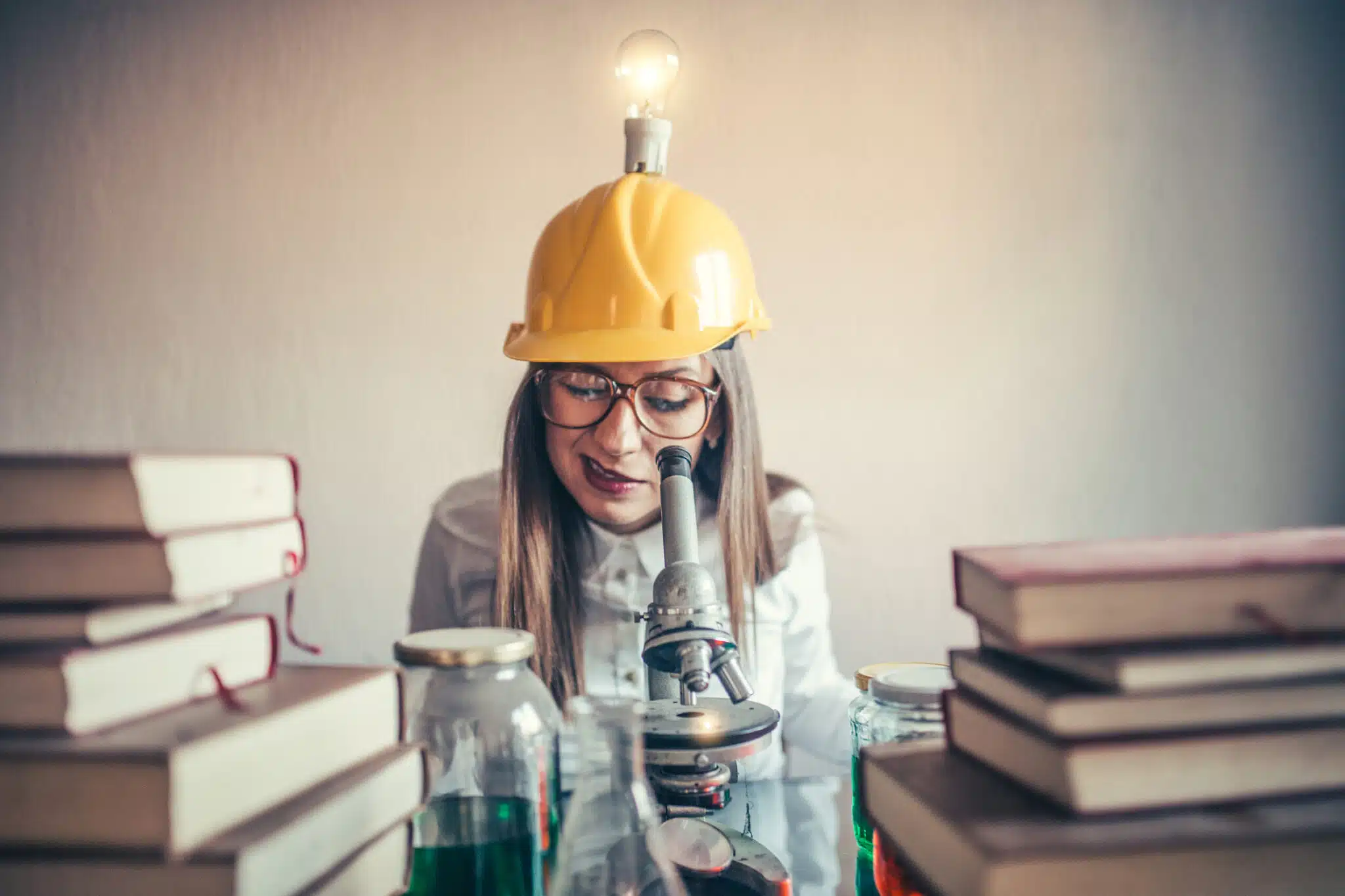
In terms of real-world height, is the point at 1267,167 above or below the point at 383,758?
above

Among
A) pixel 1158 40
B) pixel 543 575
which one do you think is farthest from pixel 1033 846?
pixel 1158 40

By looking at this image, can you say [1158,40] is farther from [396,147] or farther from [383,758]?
[383,758]

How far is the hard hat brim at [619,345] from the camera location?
1185 mm

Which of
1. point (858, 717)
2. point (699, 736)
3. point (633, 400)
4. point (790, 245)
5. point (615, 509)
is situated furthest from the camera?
point (790, 245)

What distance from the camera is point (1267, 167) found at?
2008mm

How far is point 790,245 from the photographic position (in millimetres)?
2006

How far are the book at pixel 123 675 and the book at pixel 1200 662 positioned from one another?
1.51 ft

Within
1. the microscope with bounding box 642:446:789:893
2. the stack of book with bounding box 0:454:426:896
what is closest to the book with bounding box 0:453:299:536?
the stack of book with bounding box 0:454:426:896

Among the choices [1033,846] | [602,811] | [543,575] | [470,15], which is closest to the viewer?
Result: [1033,846]

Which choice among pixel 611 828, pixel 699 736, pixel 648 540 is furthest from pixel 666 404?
pixel 611 828

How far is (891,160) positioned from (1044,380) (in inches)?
22.1

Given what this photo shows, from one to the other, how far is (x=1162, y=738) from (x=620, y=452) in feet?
2.97

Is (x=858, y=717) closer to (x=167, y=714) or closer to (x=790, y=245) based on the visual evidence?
(x=167, y=714)

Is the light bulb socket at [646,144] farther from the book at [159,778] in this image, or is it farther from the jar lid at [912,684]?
the book at [159,778]
